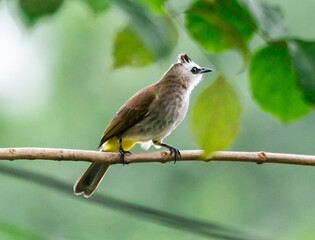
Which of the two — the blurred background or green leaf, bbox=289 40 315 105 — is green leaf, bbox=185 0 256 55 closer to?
green leaf, bbox=289 40 315 105

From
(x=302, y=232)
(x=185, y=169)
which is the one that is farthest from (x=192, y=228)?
(x=185, y=169)

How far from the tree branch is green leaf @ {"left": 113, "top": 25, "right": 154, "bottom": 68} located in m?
0.45

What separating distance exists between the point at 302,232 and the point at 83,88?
3.54m

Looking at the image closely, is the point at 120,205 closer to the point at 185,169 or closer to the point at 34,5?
the point at 34,5

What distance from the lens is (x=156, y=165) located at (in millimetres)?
7773

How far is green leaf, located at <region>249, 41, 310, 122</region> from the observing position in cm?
80

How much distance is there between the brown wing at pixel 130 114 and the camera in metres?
2.40

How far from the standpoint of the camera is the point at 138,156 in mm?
1650

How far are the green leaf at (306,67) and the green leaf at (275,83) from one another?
6 cm

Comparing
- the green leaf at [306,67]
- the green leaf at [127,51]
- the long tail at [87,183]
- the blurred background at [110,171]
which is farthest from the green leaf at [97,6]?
the blurred background at [110,171]

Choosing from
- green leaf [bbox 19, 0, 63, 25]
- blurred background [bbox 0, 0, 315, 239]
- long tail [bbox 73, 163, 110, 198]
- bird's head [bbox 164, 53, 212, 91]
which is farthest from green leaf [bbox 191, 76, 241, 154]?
blurred background [bbox 0, 0, 315, 239]

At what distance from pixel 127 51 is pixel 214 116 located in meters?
0.20

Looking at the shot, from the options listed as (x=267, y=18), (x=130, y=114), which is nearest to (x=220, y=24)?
(x=267, y=18)

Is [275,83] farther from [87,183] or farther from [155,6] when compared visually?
[87,183]
